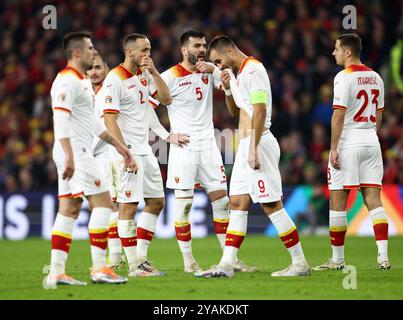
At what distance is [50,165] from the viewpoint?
18531 millimetres

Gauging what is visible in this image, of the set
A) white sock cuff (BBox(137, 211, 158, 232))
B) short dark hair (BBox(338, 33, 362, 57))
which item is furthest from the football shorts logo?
short dark hair (BBox(338, 33, 362, 57))

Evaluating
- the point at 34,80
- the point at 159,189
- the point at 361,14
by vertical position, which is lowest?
the point at 159,189

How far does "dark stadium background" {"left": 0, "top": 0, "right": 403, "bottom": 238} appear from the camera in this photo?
18312mm

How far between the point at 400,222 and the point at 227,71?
8237 mm

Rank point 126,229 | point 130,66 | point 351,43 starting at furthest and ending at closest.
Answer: point 351,43 → point 130,66 → point 126,229

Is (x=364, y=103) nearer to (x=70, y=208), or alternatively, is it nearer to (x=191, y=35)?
(x=191, y=35)

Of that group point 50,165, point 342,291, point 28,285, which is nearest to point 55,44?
point 50,165

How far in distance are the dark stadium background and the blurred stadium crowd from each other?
24 millimetres

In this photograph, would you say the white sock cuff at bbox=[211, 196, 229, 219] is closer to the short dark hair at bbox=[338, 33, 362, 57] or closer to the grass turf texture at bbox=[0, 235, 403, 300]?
the grass turf texture at bbox=[0, 235, 403, 300]

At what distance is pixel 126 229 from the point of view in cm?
981

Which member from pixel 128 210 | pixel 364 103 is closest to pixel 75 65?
pixel 128 210

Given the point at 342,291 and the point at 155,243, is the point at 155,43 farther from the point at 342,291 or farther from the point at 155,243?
the point at 342,291

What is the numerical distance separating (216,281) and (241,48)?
39.7ft

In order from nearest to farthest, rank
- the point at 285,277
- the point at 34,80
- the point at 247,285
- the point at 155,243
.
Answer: the point at 247,285 → the point at 285,277 → the point at 155,243 → the point at 34,80
